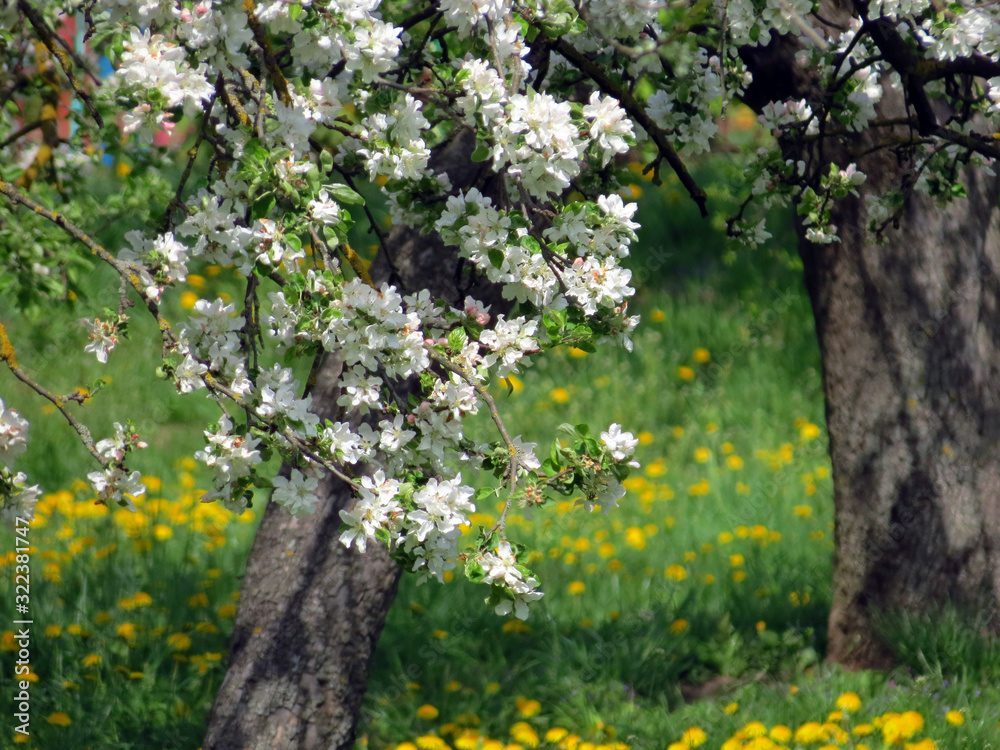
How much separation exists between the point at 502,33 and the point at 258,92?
471 millimetres

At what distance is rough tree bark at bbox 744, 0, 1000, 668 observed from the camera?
3809 millimetres

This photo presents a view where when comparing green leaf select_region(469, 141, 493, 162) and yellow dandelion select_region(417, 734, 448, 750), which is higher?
green leaf select_region(469, 141, 493, 162)

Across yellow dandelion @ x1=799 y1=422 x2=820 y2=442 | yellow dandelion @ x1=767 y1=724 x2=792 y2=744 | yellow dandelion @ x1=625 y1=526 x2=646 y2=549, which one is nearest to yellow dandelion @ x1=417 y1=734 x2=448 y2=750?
yellow dandelion @ x1=767 y1=724 x2=792 y2=744

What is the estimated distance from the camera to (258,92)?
1.84 meters

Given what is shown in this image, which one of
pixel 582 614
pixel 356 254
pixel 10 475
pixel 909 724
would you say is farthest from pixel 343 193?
pixel 582 614

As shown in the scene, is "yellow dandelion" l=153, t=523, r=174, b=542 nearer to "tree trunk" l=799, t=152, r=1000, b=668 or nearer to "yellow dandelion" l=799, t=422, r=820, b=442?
"tree trunk" l=799, t=152, r=1000, b=668

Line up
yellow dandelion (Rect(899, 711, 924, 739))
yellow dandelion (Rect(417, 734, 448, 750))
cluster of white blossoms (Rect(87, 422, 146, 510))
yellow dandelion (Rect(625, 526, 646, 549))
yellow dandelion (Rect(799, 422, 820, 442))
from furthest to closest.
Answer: yellow dandelion (Rect(799, 422, 820, 442)), yellow dandelion (Rect(625, 526, 646, 549)), yellow dandelion (Rect(417, 734, 448, 750)), yellow dandelion (Rect(899, 711, 924, 739)), cluster of white blossoms (Rect(87, 422, 146, 510))

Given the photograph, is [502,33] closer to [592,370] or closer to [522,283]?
[522,283]

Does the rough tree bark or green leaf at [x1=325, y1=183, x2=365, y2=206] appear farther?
the rough tree bark

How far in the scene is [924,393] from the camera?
3820 millimetres

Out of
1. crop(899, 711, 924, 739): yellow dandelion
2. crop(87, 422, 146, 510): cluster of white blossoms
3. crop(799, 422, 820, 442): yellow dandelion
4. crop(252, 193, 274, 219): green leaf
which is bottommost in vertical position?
crop(899, 711, 924, 739): yellow dandelion

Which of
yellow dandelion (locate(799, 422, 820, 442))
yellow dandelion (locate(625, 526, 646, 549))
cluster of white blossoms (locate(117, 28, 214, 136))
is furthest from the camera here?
yellow dandelion (locate(799, 422, 820, 442))

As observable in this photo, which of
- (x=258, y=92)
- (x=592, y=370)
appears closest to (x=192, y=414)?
(x=592, y=370)

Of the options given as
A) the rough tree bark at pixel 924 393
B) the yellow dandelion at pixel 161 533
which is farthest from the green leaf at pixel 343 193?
the yellow dandelion at pixel 161 533
